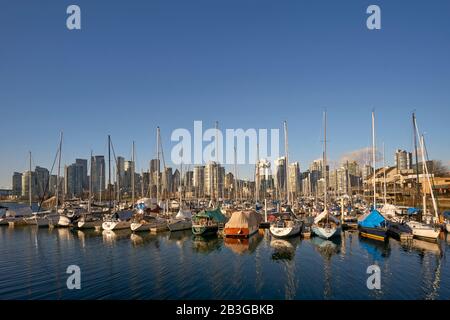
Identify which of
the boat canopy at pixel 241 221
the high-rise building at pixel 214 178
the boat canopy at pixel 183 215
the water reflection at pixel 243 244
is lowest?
the water reflection at pixel 243 244

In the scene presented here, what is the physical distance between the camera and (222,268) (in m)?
30.4

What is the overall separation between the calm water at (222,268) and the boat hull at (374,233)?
145 centimetres

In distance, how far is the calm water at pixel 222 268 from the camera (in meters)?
23.2

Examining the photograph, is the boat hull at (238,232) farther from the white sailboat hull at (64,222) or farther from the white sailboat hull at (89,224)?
the white sailboat hull at (64,222)

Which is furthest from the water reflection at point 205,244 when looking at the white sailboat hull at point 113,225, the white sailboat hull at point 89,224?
the white sailboat hull at point 89,224

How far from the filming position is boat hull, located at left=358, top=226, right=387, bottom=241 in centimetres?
4450

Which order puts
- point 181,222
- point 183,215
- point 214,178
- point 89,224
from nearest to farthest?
point 181,222
point 89,224
point 183,215
point 214,178

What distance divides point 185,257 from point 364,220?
29.6 metres

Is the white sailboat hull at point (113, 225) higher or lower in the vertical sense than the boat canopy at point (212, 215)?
lower

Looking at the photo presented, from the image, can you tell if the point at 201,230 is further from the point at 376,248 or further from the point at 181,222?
the point at 376,248

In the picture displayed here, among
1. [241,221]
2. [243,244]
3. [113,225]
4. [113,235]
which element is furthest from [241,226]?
[113,225]

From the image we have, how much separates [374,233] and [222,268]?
2713cm

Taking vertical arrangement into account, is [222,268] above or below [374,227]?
below
